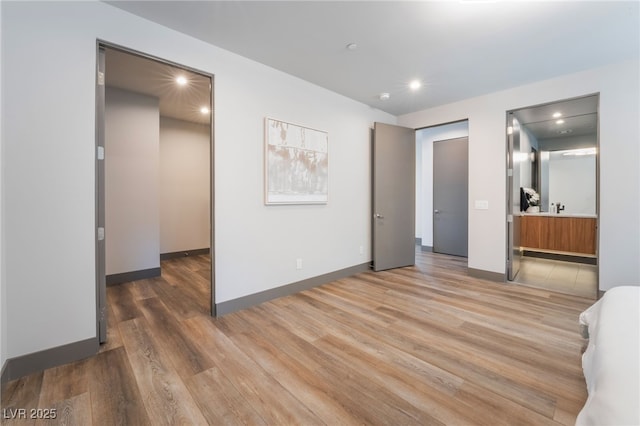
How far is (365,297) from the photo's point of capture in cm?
317

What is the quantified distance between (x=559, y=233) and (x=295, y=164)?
211 inches

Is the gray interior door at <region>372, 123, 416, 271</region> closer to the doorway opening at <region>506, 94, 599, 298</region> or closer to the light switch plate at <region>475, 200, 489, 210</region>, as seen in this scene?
the light switch plate at <region>475, 200, 489, 210</region>

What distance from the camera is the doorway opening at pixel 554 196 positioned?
3828 mm

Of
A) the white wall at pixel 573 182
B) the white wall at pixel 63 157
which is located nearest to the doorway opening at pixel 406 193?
the white wall at pixel 63 157

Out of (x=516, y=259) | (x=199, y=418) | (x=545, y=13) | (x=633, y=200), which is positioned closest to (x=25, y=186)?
(x=199, y=418)

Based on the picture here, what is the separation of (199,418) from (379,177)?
12.1ft

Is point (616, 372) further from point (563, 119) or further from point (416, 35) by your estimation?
point (563, 119)

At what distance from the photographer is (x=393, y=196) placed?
446 centimetres

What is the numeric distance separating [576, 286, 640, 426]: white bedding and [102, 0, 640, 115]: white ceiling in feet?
7.40

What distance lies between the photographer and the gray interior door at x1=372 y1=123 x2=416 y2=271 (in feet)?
14.0

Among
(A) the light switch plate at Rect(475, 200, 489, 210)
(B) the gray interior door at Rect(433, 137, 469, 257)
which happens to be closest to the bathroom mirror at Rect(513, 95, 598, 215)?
(B) the gray interior door at Rect(433, 137, 469, 257)

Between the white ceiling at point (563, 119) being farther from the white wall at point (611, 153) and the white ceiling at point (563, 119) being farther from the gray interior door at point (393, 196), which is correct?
the gray interior door at point (393, 196)

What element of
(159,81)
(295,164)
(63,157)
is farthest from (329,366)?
(159,81)

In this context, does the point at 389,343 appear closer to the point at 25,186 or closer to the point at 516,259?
the point at 25,186
